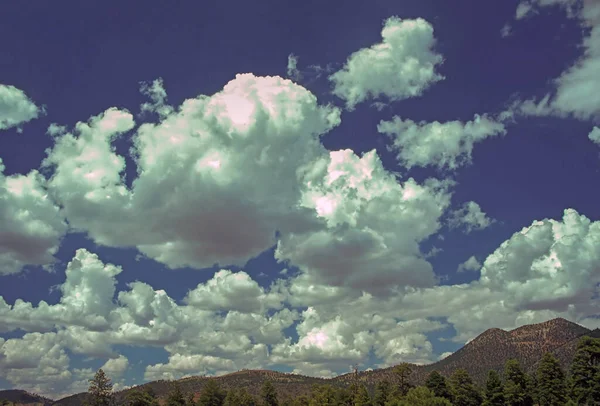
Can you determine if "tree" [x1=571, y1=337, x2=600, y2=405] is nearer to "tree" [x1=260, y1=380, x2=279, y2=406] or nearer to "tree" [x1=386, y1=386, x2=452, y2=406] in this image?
"tree" [x1=386, y1=386, x2=452, y2=406]

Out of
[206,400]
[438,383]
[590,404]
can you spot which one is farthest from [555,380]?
[206,400]

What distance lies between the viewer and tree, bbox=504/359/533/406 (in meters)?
130

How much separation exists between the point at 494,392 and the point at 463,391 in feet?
37.5

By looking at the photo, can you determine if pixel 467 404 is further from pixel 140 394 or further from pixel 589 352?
pixel 140 394

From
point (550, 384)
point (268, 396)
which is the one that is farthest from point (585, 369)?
point (268, 396)

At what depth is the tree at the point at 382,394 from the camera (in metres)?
159

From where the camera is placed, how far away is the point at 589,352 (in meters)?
113

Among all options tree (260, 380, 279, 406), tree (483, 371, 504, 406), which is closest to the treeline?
tree (483, 371, 504, 406)

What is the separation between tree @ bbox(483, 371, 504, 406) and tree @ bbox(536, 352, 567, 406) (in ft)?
31.1

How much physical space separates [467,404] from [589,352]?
41425mm

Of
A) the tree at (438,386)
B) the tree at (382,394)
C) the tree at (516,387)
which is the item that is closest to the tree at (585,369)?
the tree at (516,387)

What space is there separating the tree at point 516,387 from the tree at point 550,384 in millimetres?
3611

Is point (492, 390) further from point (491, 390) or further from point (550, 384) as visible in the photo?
point (550, 384)

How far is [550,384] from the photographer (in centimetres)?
12556
